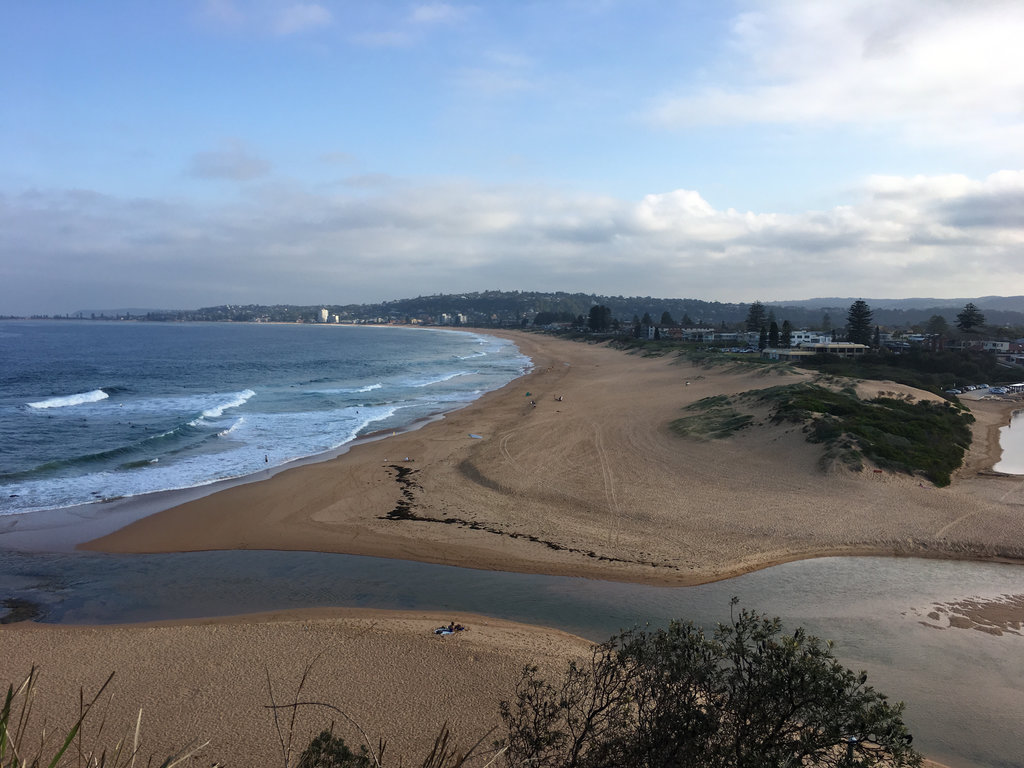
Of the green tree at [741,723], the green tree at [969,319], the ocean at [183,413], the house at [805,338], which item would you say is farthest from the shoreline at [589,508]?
the green tree at [969,319]

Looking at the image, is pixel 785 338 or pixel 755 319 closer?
pixel 785 338

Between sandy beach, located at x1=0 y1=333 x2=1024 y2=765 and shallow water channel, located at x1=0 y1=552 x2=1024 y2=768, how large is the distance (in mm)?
691

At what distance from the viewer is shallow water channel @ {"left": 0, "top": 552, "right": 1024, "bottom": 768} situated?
10.6m

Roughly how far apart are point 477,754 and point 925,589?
11.9m

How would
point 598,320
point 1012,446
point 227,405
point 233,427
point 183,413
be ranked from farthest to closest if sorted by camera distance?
1. point 598,320
2. point 227,405
3. point 183,413
4. point 233,427
5. point 1012,446

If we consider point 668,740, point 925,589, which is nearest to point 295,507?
point 668,740

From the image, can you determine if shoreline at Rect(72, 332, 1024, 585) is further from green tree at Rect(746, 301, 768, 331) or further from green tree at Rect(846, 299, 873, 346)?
green tree at Rect(746, 301, 768, 331)

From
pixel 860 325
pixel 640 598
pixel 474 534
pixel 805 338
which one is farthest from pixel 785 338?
pixel 640 598

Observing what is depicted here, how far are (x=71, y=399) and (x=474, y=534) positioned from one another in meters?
37.3

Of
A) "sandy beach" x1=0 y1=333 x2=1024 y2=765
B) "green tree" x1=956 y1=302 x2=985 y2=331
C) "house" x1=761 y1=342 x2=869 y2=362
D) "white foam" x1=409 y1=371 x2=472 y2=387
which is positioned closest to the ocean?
"white foam" x1=409 y1=371 x2=472 y2=387

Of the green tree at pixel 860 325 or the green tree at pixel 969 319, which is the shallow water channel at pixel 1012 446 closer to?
the green tree at pixel 860 325

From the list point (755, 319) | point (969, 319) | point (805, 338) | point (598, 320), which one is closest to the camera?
point (969, 319)

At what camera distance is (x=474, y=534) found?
1716cm

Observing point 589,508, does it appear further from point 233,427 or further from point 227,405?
point 227,405
